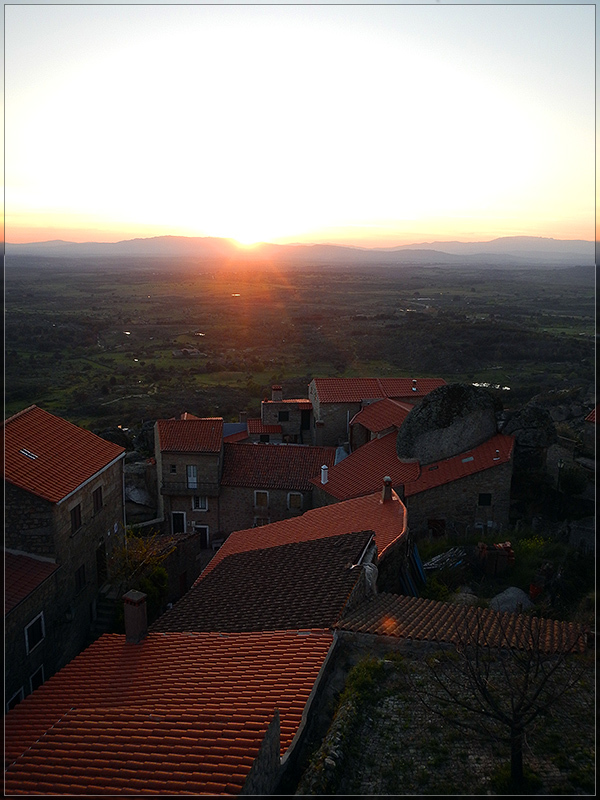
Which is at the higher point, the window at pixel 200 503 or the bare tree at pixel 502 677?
the bare tree at pixel 502 677

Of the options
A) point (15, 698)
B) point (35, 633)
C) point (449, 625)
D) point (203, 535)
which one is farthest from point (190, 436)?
point (449, 625)

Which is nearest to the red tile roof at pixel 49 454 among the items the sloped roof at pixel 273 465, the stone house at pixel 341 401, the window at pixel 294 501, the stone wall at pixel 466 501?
the sloped roof at pixel 273 465

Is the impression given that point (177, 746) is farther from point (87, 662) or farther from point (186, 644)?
point (87, 662)

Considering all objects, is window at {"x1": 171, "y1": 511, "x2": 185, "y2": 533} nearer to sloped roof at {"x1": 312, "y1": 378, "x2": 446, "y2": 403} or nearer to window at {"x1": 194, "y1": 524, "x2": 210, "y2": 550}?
window at {"x1": 194, "y1": 524, "x2": 210, "y2": 550}

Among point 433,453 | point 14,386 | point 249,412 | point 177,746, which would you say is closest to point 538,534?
point 433,453

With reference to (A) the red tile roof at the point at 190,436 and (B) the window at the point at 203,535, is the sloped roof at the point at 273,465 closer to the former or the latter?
(A) the red tile roof at the point at 190,436

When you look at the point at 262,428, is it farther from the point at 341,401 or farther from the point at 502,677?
the point at 502,677

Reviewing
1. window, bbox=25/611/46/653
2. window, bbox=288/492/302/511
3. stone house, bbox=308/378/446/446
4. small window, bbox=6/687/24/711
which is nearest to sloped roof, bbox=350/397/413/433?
stone house, bbox=308/378/446/446
